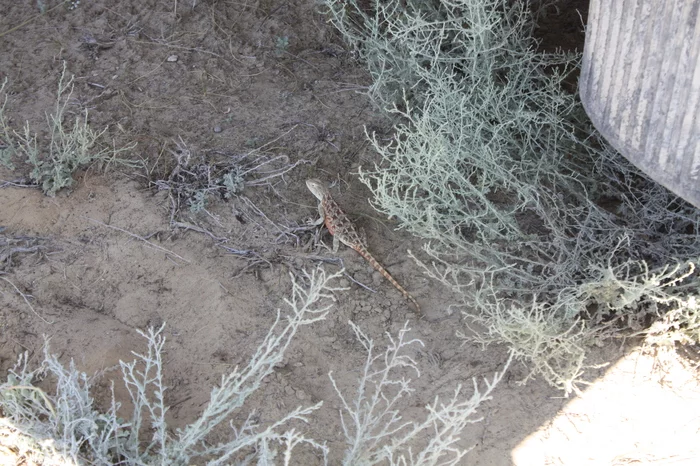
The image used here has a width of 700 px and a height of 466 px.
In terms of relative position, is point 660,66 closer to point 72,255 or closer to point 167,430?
point 167,430

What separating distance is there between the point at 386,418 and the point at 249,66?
3.06 meters

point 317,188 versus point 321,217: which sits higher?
point 317,188

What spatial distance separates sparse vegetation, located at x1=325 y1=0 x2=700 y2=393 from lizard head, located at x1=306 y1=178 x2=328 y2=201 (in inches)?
20.2

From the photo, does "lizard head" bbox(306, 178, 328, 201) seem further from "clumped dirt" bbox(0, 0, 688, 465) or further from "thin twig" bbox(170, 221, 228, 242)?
"thin twig" bbox(170, 221, 228, 242)

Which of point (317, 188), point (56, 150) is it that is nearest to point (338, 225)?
point (317, 188)

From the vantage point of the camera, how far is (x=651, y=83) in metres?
2.97

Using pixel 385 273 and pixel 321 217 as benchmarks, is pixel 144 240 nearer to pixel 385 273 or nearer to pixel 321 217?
pixel 321 217

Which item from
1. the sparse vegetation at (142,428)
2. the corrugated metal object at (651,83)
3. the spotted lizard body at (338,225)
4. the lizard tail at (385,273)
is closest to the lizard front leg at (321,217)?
the spotted lizard body at (338,225)

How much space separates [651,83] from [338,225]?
6.82 feet

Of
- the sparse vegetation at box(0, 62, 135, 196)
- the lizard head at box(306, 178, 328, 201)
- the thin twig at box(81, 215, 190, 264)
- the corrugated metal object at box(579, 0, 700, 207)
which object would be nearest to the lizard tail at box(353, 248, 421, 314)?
the lizard head at box(306, 178, 328, 201)

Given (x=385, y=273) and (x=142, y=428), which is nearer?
(x=142, y=428)

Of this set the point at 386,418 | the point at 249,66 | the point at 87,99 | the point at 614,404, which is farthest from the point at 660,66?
the point at 87,99

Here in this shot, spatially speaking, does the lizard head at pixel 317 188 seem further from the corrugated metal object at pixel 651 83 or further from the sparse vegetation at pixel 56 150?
the corrugated metal object at pixel 651 83

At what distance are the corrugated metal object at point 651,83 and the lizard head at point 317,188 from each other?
184cm
